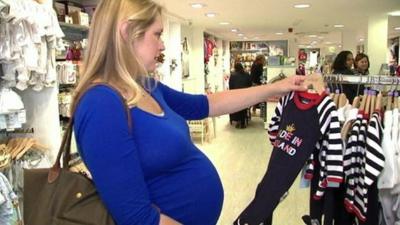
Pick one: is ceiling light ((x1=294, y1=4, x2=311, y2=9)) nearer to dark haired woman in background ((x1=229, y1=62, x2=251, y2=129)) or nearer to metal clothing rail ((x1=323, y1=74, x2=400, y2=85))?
dark haired woman in background ((x1=229, y1=62, x2=251, y2=129))

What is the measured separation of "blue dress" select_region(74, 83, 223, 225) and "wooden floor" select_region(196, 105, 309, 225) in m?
2.59

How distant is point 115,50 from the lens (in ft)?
3.23

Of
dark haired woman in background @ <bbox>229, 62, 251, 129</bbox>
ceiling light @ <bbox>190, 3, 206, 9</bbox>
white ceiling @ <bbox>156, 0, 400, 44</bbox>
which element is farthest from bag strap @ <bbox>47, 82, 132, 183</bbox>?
dark haired woman in background @ <bbox>229, 62, 251, 129</bbox>

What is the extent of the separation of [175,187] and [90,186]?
0.21 metres

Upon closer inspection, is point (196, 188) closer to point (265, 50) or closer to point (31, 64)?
point (31, 64)

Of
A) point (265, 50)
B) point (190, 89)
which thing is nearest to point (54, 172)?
point (190, 89)

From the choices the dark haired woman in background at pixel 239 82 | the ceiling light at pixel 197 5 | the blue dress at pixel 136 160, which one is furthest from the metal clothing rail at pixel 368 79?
the dark haired woman in background at pixel 239 82

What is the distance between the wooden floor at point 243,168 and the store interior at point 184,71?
0.01 metres

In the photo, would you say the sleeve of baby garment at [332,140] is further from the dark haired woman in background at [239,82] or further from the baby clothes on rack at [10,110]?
the dark haired woman in background at [239,82]

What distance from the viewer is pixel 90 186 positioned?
98cm

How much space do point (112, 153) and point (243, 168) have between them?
452 cm

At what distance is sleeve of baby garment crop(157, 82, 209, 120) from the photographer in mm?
1517

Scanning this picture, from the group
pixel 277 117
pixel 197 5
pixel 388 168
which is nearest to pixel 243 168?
pixel 197 5

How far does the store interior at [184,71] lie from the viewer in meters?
2.54
